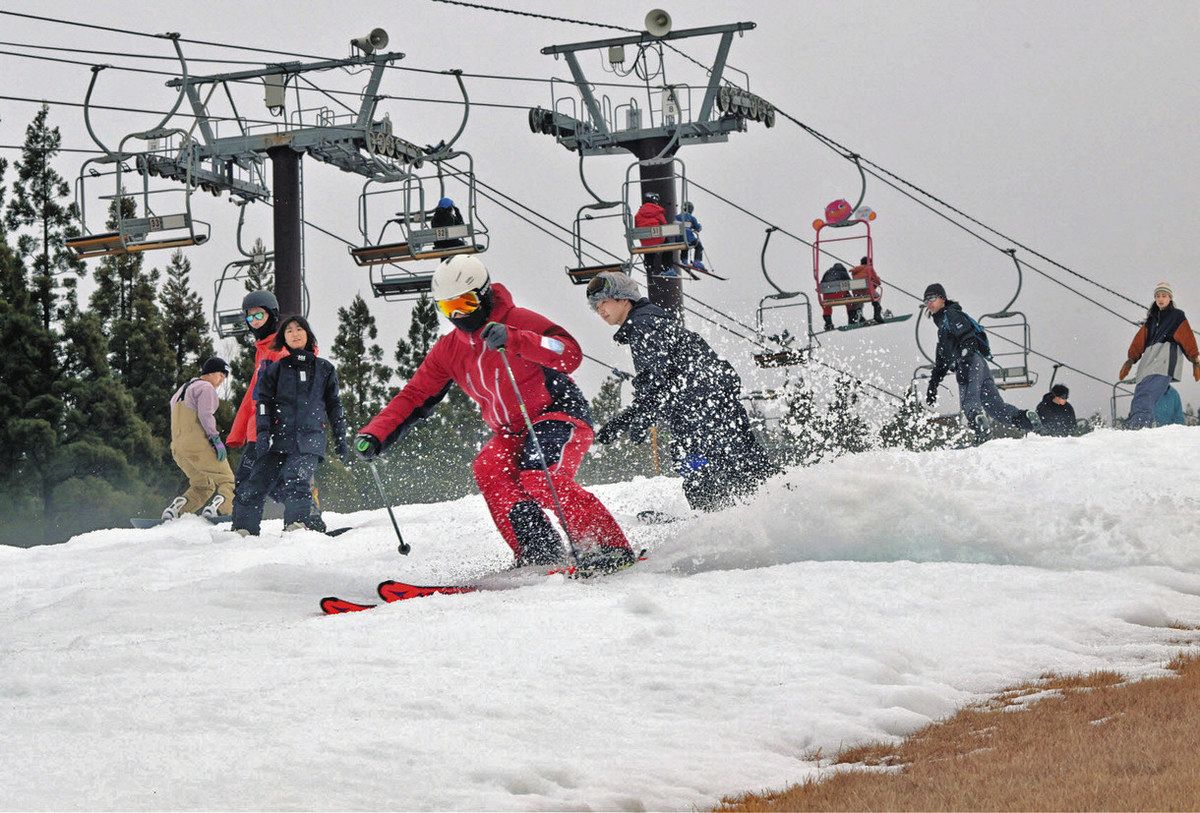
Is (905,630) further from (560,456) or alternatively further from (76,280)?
(76,280)

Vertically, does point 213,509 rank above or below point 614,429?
below

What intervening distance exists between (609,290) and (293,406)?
4114 millimetres

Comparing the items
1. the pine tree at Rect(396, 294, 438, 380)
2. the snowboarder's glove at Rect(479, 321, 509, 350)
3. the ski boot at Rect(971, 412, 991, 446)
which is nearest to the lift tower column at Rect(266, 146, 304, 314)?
the ski boot at Rect(971, 412, 991, 446)

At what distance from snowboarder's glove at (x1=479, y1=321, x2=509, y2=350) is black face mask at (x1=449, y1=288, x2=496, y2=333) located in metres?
0.38

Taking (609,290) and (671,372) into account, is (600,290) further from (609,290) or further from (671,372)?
(671,372)

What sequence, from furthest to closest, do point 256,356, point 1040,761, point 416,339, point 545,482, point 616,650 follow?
point 416,339 < point 256,356 < point 545,482 < point 616,650 < point 1040,761

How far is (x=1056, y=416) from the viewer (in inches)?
750

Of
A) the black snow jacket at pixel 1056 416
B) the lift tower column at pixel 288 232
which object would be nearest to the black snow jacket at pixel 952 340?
the black snow jacket at pixel 1056 416

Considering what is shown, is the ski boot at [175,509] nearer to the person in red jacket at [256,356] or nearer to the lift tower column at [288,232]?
the person in red jacket at [256,356]

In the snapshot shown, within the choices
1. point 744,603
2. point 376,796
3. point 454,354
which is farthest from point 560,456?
point 376,796

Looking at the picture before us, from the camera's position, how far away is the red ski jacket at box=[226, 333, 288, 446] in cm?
1198

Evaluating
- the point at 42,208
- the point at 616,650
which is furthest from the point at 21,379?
the point at 616,650

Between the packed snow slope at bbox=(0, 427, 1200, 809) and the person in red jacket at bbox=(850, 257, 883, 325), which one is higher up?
the person in red jacket at bbox=(850, 257, 883, 325)

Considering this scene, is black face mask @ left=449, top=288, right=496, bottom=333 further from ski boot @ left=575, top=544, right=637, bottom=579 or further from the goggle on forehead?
ski boot @ left=575, top=544, right=637, bottom=579
